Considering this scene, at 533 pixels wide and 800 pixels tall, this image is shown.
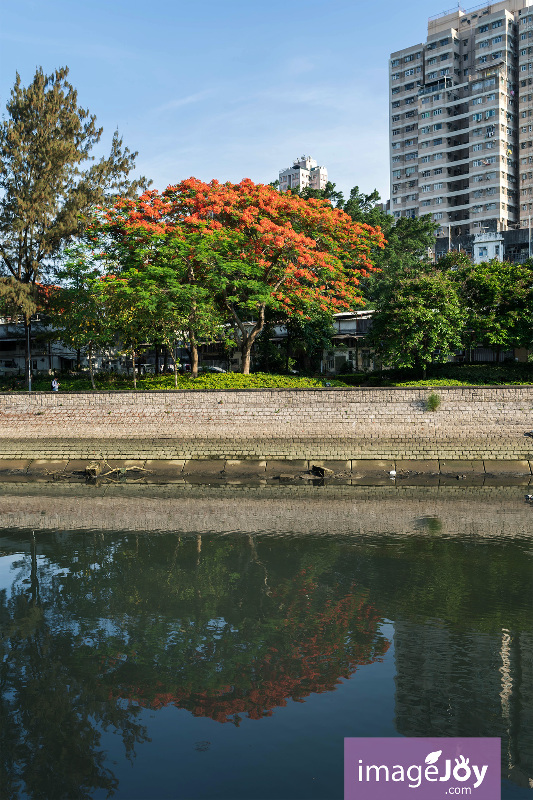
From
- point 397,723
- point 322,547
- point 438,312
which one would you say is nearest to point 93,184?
point 438,312

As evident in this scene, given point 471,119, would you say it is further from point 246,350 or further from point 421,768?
point 421,768

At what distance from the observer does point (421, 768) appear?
700cm

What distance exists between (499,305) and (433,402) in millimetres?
7976

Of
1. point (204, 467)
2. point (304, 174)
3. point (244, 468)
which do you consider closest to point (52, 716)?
point (244, 468)

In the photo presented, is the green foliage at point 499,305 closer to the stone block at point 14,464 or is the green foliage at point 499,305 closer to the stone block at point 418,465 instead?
the stone block at point 418,465

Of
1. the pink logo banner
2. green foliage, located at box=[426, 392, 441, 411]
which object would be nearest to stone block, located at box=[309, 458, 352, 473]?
green foliage, located at box=[426, 392, 441, 411]

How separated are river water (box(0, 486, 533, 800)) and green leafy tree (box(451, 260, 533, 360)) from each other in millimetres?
13358

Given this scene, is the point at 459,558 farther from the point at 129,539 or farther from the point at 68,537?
the point at 68,537

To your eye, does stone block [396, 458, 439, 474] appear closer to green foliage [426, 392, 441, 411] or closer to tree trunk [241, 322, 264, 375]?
green foliage [426, 392, 441, 411]

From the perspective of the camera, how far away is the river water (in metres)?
7.45

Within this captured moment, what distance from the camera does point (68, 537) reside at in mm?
17062

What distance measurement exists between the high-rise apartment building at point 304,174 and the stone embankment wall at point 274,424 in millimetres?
122189

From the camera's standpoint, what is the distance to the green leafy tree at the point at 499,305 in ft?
96.8

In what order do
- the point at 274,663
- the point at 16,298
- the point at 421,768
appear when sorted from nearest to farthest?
the point at 421,768 < the point at 274,663 < the point at 16,298
